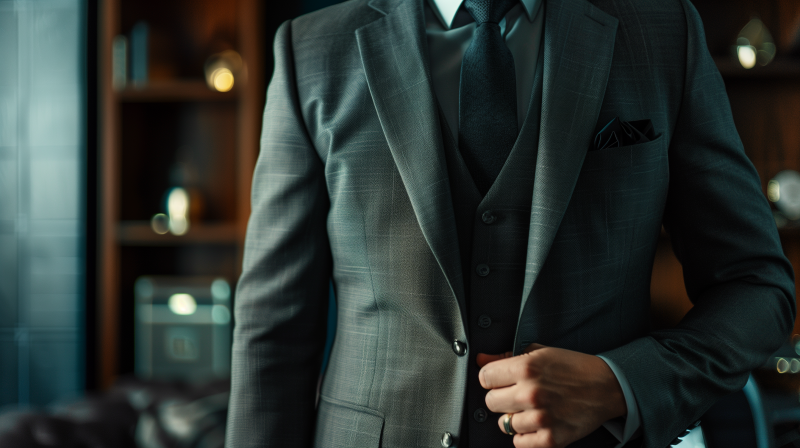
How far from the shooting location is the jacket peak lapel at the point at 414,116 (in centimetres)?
71

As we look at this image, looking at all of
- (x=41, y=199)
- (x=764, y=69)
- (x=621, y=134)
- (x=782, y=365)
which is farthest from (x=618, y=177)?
(x=41, y=199)

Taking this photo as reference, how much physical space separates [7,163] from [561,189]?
3012mm

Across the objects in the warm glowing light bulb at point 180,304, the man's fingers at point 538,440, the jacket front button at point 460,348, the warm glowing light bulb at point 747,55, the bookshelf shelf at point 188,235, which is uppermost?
the warm glowing light bulb at point 747,55

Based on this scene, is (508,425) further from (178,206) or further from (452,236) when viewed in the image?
(178,206)

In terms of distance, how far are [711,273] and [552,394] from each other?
0.31 meters

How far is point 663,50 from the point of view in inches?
30.7

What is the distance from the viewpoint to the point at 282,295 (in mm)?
834

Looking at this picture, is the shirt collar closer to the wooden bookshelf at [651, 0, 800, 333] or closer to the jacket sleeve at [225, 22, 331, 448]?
the jacket sleeve at [225, 22, 331, 448]

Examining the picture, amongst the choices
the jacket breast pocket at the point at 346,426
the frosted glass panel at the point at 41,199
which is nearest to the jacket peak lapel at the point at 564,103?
the jacket breast pocket at the point at 346,426

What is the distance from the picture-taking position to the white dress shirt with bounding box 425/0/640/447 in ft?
2.61

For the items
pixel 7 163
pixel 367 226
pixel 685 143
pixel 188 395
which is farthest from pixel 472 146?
pixel 7 163

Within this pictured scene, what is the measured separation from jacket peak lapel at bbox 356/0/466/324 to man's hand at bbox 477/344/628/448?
0.32 feet

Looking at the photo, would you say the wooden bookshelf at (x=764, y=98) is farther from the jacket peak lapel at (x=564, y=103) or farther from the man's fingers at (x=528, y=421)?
the man's fingers at (x=528, y=421)

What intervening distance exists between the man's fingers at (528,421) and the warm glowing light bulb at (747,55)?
7.30 feet
